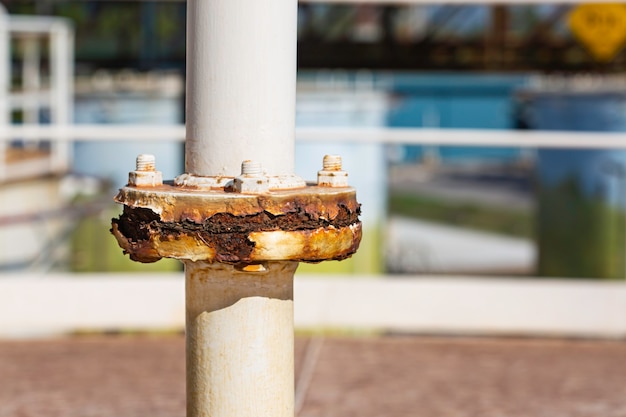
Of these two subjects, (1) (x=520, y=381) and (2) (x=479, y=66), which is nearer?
(1) (x=520, y=381)

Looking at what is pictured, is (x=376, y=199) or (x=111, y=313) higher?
(x=376, y=199)

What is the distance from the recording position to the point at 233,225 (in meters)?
1.46

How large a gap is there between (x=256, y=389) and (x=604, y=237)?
4268mm

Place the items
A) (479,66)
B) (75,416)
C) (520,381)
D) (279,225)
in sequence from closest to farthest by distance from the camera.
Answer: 1. (279,225)
2. (75,416)
3. (520,381)
4. (479,66)

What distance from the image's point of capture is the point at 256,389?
155cm

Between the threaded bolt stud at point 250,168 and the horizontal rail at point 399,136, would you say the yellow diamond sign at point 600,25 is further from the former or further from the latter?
the threaded bolt stud at point 250,168

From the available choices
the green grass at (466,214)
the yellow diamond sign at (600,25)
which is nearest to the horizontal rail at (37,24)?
the green grass at (466,214)

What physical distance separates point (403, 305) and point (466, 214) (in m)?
1.65

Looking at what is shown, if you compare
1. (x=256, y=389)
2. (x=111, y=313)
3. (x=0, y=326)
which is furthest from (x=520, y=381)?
(x=256, y=389)

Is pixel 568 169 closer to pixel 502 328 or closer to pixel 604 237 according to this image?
pixel 604 237

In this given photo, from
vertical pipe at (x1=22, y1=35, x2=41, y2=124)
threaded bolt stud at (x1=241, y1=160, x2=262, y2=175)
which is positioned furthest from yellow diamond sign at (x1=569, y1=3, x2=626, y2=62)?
threaded bolt stud at (x1=241, y1=160, x2=262, y2=175)

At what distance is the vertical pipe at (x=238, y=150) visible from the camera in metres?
1.53

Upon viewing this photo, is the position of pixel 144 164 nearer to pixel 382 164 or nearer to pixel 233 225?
pixel 233 225

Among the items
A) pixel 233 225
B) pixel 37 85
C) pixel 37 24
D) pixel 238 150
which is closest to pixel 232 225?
pixel 233 225
